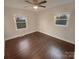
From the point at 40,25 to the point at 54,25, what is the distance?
0.64 m

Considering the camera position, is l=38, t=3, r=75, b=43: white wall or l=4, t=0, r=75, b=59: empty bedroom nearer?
l=4, t=0, r=75, b=59: empty bedroom

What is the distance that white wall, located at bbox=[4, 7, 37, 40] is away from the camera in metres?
2.46

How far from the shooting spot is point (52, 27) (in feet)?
9.80

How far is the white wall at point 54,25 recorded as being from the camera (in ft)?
7.55

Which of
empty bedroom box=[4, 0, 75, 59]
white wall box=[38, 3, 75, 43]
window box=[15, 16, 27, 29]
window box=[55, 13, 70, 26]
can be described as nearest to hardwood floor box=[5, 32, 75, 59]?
empty bedroom box=[4, 0, 75, 59]

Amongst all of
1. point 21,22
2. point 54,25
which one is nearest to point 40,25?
point 54,25

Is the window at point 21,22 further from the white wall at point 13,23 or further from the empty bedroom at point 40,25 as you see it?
the white wall at point 13,23

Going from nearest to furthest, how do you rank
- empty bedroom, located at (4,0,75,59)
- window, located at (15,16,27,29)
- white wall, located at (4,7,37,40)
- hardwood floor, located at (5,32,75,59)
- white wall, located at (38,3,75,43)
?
hardwood floor, located at (5,32,75,59), empty bedroom, located at (4,0,75,59), white wall, located at (38,3,75,43), white wall, located at (4,7,37,40), window, located at (15,16,27,29)

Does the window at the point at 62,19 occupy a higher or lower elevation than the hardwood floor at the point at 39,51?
higher

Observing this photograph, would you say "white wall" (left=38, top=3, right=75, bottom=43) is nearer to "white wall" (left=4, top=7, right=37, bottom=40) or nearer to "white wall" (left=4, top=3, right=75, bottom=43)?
"white wall" (left=4, top=3, right=75, bottom=43)

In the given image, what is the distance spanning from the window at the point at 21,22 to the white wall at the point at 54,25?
0.69 meters

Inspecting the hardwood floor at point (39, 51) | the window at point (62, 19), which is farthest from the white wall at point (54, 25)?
the hardwood floor at point (39, 51)

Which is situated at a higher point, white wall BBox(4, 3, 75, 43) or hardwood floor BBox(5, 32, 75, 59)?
white wall BBox(4, 3, 75, 43)
